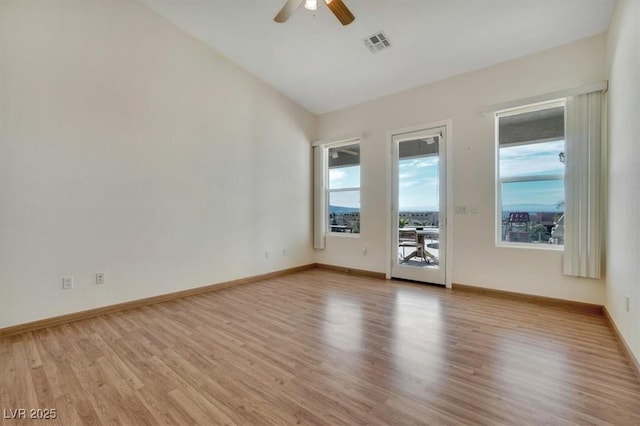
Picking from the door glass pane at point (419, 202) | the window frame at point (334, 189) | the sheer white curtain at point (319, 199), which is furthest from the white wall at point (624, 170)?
the sheer white curtain at point (319, 199)

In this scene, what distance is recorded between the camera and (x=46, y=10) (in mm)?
2873

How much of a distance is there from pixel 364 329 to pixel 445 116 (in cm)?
→ 330

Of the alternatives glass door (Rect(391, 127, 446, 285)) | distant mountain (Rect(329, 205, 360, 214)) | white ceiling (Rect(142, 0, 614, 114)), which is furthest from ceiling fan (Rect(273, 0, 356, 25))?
distant mountain (Rect(329, 205, 360, 214))

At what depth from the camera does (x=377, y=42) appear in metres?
3.66

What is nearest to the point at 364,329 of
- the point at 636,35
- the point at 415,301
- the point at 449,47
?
the point at 415,301

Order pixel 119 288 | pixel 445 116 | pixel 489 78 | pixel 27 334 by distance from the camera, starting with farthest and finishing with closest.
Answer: pixel 445 116 < pixel 489 78 < pixel 119 288 < pixel 27 334

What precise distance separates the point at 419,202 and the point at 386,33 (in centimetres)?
242

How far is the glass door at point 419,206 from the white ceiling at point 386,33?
95cm

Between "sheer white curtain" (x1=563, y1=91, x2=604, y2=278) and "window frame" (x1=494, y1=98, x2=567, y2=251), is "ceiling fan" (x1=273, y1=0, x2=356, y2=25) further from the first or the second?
→ "sheer white curtain" (x1=563, y1=91, x2=604, y2=278)

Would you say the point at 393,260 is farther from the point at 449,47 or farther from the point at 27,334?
the point at 27,334

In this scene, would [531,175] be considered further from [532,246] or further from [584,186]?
[532,246]

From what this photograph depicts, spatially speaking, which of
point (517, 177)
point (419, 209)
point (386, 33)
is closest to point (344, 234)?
point (419, 209)

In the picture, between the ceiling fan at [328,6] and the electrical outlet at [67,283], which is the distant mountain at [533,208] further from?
the electrical outlet at [67,283]

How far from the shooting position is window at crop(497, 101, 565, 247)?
11.4 ft
